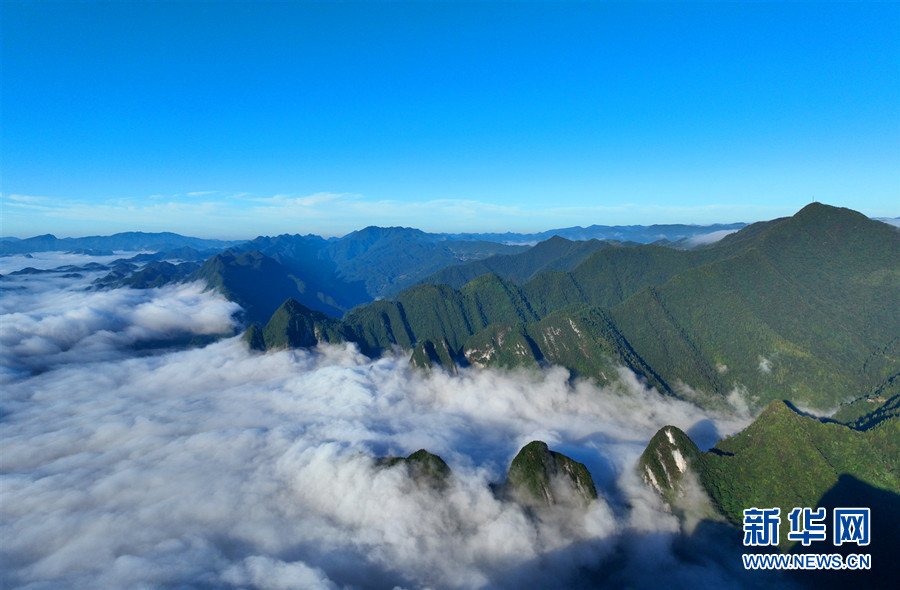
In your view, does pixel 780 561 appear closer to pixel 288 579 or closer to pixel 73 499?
pixel 288 579

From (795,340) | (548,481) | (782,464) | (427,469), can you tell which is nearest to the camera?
(782,464)

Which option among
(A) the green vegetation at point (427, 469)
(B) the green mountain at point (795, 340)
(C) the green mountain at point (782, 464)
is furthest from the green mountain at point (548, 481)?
(B) the green mountain at point (795, 340)

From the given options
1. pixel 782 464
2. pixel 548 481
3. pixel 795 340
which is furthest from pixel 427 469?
pixel 795 340

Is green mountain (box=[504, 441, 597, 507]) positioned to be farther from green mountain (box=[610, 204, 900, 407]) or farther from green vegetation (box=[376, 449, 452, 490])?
green mountain (box=[610, 204, 900, 407])

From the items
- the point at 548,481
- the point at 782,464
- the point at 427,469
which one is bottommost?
the point at 548,481

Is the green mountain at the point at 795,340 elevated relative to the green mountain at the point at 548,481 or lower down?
elevated

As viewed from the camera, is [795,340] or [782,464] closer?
[782,464]

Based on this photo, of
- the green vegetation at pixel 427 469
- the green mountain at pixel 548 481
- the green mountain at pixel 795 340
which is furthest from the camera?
the green mountain at pixel 795 340

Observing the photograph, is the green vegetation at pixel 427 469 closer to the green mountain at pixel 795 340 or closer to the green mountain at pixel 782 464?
the green mountain at pixel 782 464

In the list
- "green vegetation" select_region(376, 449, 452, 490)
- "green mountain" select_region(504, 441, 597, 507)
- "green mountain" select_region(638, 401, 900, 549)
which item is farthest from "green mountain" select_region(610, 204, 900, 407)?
"green vegetation" select_region(376, 449, 452, 490)

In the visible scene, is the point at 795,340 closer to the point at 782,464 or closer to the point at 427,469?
the point at 782,464

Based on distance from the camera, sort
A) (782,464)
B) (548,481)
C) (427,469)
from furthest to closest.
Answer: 1. (427,469)
2. (548,481)
3. (782,464)
